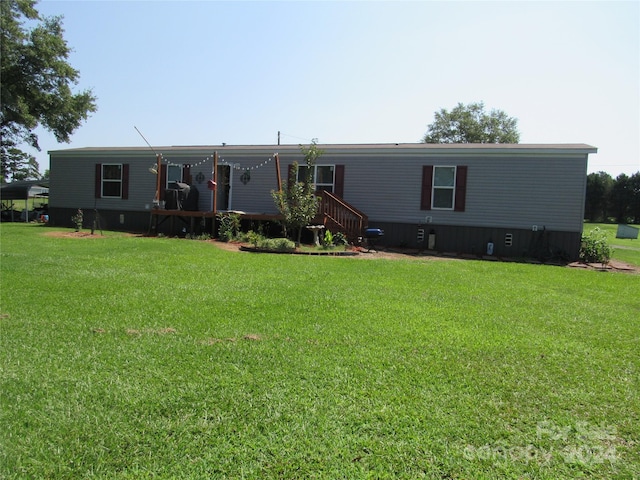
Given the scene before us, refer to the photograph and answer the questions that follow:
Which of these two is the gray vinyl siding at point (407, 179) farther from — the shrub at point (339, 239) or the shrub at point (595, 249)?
the shrub at point (339, 239)

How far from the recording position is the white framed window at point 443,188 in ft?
40.2

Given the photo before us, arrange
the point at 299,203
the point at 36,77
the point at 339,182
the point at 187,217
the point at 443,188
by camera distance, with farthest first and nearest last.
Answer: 1. the point at 36,77
2. the point at 187,217
3. the point at 339,182
4. the point at 443,188
5. the point at 299,203

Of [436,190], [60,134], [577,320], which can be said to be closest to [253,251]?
[436,190]

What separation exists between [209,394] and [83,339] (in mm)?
1581

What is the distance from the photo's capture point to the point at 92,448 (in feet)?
6.96

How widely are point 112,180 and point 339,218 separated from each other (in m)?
9.02

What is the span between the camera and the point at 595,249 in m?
11.1

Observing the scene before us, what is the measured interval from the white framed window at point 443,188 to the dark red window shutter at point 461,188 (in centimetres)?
13

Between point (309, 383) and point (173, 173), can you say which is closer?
point (309, 383)

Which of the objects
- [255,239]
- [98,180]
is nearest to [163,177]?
[98,180]

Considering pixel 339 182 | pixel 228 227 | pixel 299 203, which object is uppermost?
pixel 339 182

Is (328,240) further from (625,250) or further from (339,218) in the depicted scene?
(625,250)

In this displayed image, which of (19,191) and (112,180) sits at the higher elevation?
(112,180)

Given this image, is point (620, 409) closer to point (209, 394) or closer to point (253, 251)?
point (209, 394)
